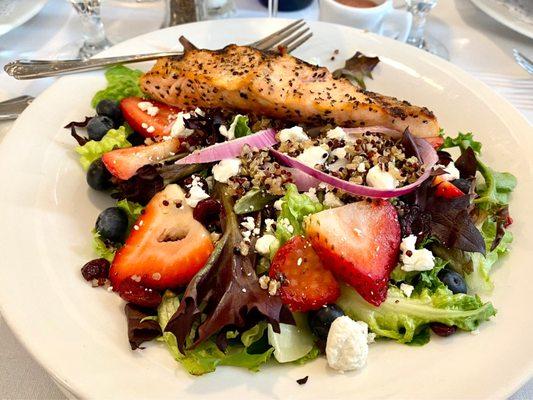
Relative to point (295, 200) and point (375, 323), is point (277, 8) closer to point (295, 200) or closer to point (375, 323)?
point (295, 200)

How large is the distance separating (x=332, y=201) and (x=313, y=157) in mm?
199

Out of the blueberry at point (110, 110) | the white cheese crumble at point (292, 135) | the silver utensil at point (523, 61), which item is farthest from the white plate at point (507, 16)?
the blueberry at point (110, 110)

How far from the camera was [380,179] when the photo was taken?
1936mm

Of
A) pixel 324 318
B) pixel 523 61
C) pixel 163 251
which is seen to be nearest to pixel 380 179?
pixel 324 318

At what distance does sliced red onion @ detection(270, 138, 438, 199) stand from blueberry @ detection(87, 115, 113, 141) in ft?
2.57

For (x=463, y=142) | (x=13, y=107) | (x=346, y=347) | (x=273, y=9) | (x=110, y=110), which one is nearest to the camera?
(x=346, y=347)

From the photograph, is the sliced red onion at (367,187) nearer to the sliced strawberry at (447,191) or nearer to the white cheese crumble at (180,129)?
the sliced strawberry at (447,191)

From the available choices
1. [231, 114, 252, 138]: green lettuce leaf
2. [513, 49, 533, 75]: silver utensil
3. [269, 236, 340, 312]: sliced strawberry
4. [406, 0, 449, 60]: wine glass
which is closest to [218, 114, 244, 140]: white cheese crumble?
[231, 114, 252, 138]: green lettuce leaf

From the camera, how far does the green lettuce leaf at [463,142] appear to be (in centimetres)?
231

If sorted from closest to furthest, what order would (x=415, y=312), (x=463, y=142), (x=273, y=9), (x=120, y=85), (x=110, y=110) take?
1. (x=415, y=312)
2. (x=463, y=142)
3. (x=110, y=110)
4. (x=120, y=85)
5. (x=273, y=9)

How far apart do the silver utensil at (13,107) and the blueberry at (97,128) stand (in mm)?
528

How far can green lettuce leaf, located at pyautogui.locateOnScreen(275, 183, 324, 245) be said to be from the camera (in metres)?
1.88

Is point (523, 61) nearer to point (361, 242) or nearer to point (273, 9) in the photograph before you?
point (273, 9)

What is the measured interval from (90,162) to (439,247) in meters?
1.43
